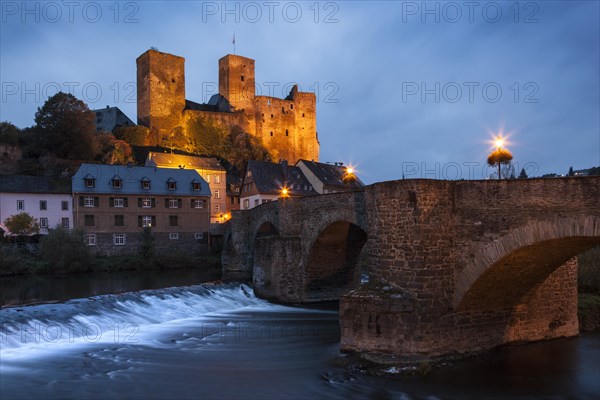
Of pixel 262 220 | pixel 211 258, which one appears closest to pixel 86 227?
pixel 211 258

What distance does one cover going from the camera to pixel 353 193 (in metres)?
18.5

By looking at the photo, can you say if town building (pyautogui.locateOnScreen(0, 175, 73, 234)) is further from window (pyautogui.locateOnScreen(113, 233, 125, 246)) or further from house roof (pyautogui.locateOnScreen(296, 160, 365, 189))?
house roof (pyautogui.locateOnScreen(296, 160, 365, 189))

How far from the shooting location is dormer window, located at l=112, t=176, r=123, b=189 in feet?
151

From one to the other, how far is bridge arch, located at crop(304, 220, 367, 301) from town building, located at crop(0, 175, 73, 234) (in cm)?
2934

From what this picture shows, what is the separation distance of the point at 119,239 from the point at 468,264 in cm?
3830

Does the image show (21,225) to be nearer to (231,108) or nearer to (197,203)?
(197,203)

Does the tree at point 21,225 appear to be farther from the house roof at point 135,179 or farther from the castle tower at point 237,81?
the castle tower at point 237,81

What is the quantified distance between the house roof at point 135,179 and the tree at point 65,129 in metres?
11.2

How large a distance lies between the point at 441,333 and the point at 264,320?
8524mm

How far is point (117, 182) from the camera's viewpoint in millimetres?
46250

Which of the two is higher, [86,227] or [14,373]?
[86,227]

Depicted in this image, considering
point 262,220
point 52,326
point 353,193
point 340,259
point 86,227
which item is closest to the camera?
point 52,326

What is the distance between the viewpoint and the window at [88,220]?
4456cm

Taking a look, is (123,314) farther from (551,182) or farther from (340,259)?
(551,182)
